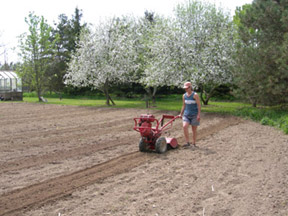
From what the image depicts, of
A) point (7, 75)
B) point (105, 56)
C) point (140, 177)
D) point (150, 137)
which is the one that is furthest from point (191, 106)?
point (7, 75)

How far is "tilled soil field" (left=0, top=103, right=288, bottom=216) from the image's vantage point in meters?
4.98

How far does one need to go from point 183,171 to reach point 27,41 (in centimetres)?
3289

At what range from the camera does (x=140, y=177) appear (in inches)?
256

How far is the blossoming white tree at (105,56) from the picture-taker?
26.6 m

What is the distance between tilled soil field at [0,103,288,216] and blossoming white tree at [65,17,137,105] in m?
15.7

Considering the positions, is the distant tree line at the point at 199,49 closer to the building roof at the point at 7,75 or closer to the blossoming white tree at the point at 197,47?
the blossoming white tree at the point at 197,47

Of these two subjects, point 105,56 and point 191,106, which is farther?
point 105,56

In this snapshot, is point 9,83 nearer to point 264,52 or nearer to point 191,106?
point 264,52

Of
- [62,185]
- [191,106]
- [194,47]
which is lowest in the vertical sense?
[62,185]

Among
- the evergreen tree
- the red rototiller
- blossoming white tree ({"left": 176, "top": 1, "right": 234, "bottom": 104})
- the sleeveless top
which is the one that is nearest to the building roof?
blossoming white tree ({"left": 176, "top": 1, "right": 234, "bottom": 104})

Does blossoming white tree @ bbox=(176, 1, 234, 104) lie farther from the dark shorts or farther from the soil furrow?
the soil furrow

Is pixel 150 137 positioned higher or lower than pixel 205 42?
lower

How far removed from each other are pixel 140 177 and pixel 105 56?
21349 millimetres

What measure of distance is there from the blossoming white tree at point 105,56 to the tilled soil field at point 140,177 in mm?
15739
